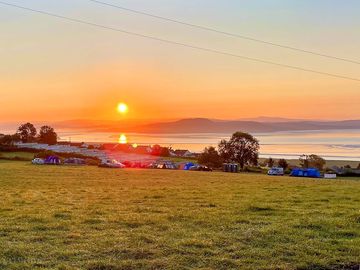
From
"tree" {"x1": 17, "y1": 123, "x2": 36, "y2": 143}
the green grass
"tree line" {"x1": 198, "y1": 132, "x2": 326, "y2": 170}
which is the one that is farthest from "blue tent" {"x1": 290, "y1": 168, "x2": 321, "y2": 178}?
"tree" {"x1": 17, "y1": 123, "x2": 36, "y2": 143}

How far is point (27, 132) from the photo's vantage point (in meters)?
136

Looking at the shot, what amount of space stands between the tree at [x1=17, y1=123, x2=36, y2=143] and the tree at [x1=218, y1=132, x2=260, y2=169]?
62.0m

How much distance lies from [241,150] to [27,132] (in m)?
69.7

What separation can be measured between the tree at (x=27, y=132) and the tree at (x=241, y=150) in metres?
62.0

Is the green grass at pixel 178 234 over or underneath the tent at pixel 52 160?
underneath

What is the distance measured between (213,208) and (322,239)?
5.48 meters

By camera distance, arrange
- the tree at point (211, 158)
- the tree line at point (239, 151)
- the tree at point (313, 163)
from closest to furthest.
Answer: the tree at point (313, 163), the tree at point (211, 158), the tree line at point (239, 151)

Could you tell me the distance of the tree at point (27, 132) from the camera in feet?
433

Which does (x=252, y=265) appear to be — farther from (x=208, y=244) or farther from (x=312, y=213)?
(x=312, y=213)

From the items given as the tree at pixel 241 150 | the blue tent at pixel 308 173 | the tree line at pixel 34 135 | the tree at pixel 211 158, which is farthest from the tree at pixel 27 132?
the blue tent at pixel 308 173

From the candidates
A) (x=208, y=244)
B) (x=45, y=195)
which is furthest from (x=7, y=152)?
(x=208, y=244)

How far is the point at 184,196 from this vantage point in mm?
20344

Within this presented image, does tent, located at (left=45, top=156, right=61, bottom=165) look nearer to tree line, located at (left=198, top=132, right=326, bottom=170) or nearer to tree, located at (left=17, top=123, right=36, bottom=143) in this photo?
tree line, located at (left=198, top=132, right=326, bottom=170)

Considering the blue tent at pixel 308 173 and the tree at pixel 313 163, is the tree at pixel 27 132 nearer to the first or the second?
the tree at pixel 313 163
